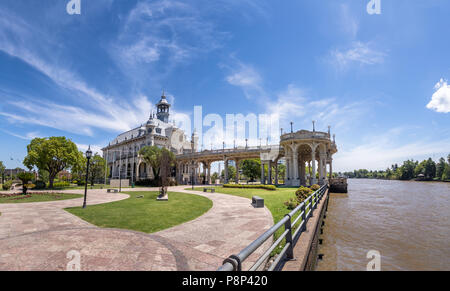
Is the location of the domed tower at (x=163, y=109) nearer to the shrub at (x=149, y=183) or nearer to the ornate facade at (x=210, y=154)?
the ornate facade at (x=210, y=154)

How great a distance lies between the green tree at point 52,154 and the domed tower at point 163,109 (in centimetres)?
4161

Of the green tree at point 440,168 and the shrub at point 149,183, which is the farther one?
the green tree at point 440,168

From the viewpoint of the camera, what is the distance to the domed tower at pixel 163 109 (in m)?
76.1

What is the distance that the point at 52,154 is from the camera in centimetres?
3173

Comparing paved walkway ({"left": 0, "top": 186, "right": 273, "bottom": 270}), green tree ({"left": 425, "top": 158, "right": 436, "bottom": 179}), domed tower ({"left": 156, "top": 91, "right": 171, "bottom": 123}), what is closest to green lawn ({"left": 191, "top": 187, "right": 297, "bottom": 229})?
paved walkway ({"left": 0, "top": 186, "right": 273, "bottom": 270})

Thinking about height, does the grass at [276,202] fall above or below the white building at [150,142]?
below

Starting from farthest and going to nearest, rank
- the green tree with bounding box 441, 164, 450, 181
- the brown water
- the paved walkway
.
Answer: the green tree with bounding box 441, 164, 450, 181 → the brown water → the paved walkway

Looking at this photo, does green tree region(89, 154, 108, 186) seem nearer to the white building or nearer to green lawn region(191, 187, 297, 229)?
the white building

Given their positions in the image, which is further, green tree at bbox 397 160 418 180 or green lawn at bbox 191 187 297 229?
green tree at bbox 397 160 418 180

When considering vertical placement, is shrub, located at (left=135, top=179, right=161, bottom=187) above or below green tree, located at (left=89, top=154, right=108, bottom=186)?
below

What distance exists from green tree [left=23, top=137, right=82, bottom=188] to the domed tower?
41.6 m

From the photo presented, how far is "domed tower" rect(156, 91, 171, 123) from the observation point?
76.1m

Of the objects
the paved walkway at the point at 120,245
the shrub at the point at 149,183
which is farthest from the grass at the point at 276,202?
the shrub at the point at 149,183
